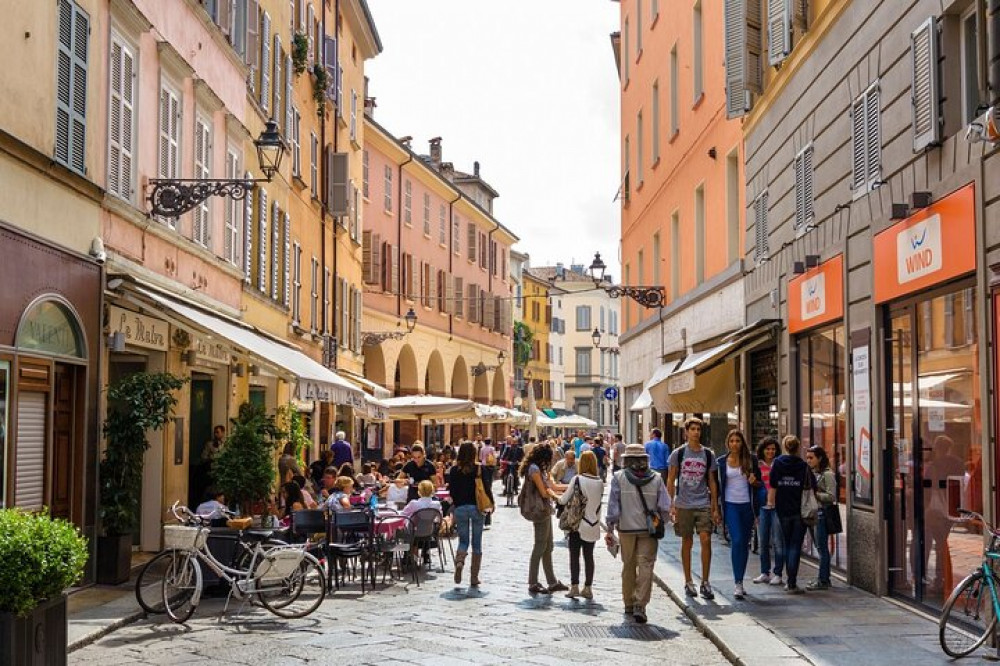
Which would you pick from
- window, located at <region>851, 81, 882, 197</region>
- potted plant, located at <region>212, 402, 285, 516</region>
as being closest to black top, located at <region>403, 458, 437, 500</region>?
potted plant, located at <region>212, 402, 285, 516</region>

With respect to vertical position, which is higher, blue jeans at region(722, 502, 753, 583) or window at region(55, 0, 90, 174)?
window at region(55, 0, 90, 174)

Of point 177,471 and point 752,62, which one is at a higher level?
point 752,62

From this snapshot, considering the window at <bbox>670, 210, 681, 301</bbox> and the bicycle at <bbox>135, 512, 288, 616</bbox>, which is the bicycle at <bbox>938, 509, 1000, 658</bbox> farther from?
the window at <bbox>670, 210, 681, 301</bbox>

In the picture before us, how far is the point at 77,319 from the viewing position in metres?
13.2

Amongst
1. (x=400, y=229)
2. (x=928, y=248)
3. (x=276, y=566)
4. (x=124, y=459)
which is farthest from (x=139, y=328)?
(x=400, y=229)

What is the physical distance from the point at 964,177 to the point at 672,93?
1714 cm

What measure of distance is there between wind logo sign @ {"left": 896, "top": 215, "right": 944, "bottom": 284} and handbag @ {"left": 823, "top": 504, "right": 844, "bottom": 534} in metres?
2.90

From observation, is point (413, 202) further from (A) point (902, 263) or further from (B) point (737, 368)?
(A) point (902, 263)

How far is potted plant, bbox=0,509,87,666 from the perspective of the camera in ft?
22.6

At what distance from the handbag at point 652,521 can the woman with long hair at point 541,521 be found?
1.65 metres

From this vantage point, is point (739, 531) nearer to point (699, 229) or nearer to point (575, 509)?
point (575, 509)

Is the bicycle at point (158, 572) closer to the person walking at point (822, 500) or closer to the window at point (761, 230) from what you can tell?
the person walking at point (822, 500)

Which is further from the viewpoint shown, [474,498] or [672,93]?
[672,93]

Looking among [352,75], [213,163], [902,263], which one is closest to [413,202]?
[352,75]
